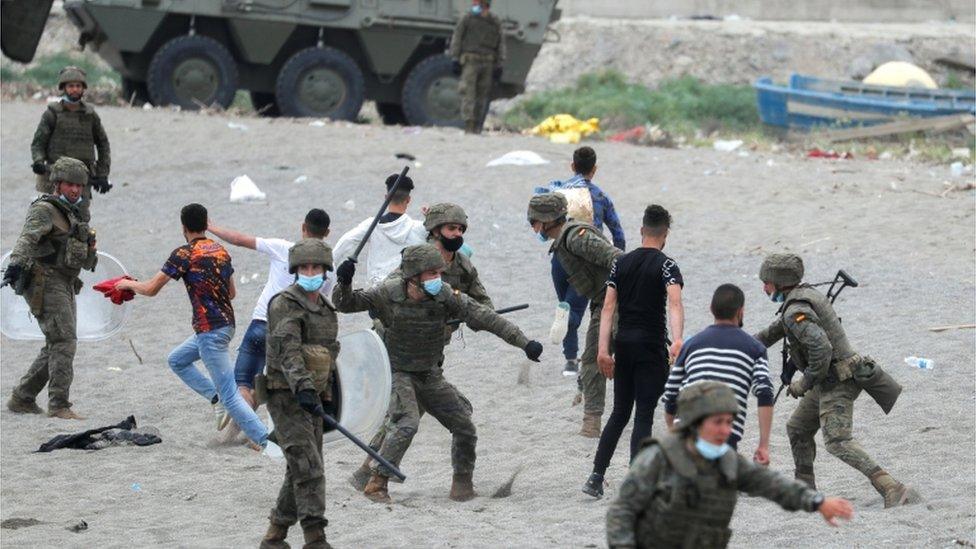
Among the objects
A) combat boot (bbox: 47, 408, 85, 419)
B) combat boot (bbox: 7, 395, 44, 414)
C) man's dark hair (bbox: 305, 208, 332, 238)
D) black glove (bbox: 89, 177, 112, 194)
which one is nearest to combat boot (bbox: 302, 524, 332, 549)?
man's dark hair (bbox: 305, 208, 332, 238)

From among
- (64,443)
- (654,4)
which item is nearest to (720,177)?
(64,443)

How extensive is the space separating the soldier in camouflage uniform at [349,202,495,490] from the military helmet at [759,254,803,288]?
135 cm

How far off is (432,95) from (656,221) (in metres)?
14.5

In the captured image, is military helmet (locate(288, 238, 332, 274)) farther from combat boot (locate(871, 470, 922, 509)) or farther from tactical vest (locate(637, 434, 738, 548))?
combat boot (locate(871, 470, 922, 509))

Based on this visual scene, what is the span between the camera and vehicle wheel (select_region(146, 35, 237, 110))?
21.3m

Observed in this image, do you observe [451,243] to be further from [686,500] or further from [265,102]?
[265,102]

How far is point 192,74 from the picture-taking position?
70.2 ft

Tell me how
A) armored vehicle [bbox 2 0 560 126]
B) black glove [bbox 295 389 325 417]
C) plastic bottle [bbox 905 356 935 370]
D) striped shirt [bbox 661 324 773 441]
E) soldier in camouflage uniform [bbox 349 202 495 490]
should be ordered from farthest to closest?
1. armored vehicle [bbox 2 0 560 126]
2. plastic bottle [bbox 905 356 935 370]
3. soldier in camouflage uniform [bbox 349 202 495 490]
4. black glove [bbox 295 389 325 417]
5. striped shirt [bbox 661 324 773 441]

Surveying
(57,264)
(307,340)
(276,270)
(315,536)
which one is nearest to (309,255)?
(307,340)

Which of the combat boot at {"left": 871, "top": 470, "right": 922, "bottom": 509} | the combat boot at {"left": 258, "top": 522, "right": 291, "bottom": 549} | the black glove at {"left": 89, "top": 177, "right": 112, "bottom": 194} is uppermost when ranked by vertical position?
the black glove at {"left": 89, "top": 177, "right": 112, "bottom": 194}

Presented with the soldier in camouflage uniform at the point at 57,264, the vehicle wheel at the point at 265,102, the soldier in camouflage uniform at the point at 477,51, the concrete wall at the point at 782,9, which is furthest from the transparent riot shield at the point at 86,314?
the concrete wall at the point at 782,9

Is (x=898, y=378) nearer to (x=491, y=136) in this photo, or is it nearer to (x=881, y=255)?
(x=881, y=255)

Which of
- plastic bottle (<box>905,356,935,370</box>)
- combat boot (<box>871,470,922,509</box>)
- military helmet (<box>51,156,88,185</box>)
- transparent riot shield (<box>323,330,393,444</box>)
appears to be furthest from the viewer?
plastic bottle (<box>905,356,935,370</box>)

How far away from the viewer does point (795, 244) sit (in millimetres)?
15000
